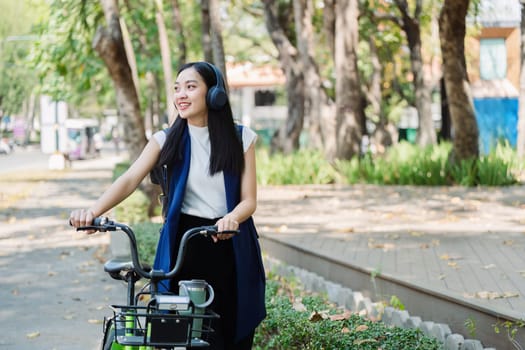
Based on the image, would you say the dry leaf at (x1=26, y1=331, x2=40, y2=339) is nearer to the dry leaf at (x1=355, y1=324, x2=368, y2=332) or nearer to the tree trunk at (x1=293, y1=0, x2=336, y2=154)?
the dry leaf at (x1=355, y1=324, x2=368, y2=332)

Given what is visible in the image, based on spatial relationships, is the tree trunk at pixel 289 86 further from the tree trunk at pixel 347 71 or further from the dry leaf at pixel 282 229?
the dry leaf at pixel 282 229

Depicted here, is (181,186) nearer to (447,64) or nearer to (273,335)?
(273,335)

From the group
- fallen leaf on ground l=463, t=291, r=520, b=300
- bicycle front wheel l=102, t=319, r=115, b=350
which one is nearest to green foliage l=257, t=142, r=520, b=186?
fallen leaf on ground l=463, t=291, r=520, b=300

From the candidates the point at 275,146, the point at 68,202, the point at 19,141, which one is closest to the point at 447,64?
the point at 68,202

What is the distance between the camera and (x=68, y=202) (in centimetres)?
2442

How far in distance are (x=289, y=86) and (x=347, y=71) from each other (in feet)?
20.7

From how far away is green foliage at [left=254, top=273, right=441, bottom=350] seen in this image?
233 inches

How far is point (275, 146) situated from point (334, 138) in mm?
5472

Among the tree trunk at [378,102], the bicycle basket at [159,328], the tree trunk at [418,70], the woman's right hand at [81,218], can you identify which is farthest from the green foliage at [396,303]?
the tree trunk at [378,102]

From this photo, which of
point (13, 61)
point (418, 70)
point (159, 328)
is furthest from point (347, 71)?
point (13, 61)

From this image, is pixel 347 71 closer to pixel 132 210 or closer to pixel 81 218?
pixel 132 210

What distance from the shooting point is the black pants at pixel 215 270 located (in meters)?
4.71

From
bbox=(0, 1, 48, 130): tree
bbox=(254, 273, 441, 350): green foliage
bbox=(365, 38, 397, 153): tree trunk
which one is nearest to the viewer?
bbox=(254, 273, 441, 350): green foliage

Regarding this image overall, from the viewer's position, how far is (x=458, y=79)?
62.7 ft
